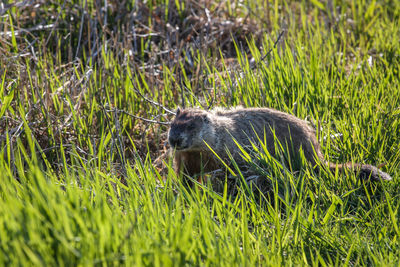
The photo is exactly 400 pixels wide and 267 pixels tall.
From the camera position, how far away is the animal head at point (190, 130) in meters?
4.35

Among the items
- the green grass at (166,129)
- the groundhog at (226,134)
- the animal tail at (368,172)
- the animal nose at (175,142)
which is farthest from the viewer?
the groundhog at (226,134)

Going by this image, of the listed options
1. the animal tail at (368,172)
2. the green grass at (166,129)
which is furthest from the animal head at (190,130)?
the animal tail at (368,172)

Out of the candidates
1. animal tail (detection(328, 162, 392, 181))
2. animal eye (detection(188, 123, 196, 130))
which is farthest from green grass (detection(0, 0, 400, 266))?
animal eye (detection(188, 123, 196, 130))

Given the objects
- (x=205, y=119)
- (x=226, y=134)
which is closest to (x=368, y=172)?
(x=226, y=134)

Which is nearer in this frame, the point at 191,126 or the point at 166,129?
the point at 191,126

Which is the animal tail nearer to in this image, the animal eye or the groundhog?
the groundhog

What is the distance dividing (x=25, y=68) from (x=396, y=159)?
11.1 feet

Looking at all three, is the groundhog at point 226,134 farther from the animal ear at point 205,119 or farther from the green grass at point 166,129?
the green grass at point 166,129

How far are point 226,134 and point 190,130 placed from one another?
1.15ft

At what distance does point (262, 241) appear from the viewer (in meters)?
3.04

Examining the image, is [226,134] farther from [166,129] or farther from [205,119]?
[166,129]

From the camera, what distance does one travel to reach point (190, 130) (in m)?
4.41

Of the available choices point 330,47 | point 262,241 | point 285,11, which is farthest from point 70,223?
point 285,11

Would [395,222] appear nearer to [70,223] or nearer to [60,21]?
[70,223]
